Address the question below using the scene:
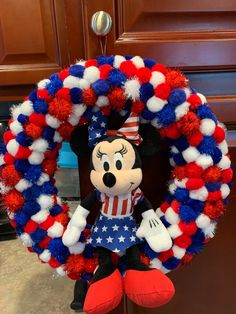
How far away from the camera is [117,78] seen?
581mm

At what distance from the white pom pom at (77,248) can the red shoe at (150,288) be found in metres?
0.12

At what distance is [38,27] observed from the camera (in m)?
0.73

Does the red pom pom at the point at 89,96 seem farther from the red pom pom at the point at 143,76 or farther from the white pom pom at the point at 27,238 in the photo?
the white pom pom at the point at 27,238

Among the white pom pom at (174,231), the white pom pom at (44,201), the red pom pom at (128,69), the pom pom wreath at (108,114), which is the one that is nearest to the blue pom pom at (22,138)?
the pom pom wreath at (108,114)

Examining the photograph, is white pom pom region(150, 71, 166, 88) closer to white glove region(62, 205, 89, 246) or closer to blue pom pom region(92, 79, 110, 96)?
blue pom pom region(92, 79, 110, 96)

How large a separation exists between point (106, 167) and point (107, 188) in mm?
36

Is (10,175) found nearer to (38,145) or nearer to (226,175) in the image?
(38,145)

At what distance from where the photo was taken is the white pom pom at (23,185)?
24.9 inches

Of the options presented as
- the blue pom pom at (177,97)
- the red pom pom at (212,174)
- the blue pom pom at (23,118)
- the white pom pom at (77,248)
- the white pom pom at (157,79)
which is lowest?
the white pom pom at (77,248)

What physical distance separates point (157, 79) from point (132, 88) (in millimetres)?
47

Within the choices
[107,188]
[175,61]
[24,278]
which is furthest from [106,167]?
[24,278]

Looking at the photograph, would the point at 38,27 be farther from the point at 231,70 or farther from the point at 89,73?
the point at 231,70

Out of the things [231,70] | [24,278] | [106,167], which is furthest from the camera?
[24,278]

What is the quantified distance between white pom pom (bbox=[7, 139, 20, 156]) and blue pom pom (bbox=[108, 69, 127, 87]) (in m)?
0.21
